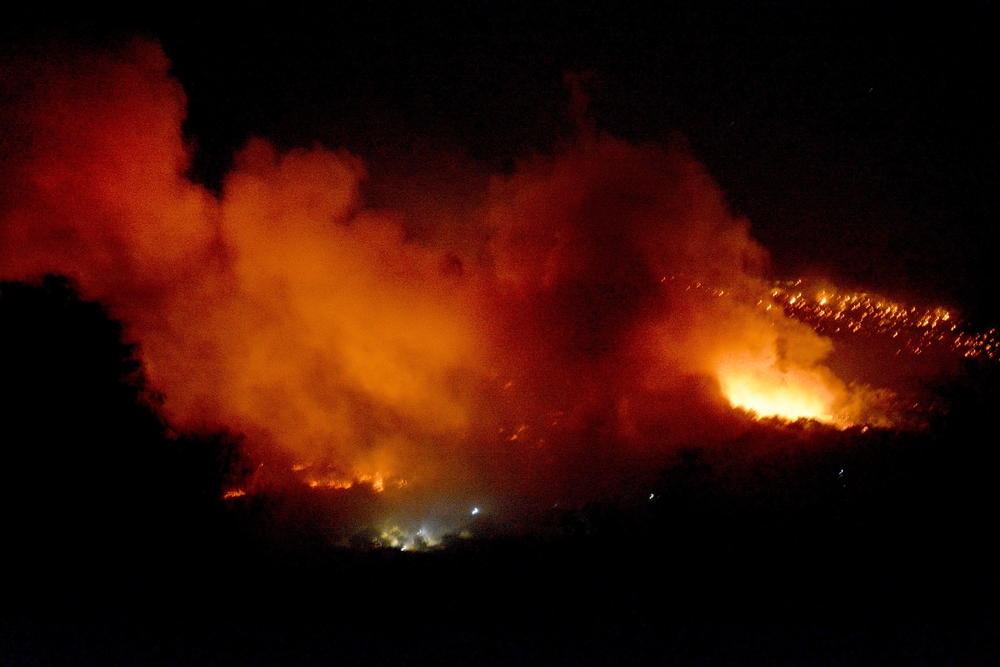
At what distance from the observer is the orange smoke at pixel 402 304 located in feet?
38.0

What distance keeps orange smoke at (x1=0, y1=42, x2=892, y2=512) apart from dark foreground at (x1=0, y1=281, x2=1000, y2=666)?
2.85 meters

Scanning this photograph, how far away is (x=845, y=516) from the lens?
284 inches

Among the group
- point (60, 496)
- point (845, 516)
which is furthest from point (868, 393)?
point (60, 496)

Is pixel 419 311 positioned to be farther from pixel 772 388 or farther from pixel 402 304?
pixel 772 388

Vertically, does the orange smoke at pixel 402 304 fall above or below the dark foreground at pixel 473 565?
above

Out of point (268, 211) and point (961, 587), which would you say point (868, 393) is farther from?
point (268, 211)

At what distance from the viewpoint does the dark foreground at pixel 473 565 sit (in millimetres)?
5785

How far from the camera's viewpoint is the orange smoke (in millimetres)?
11578

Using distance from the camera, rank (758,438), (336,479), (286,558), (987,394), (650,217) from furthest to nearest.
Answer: (650,217) → (336,479) → (758,438) → (987,394) → (286,558)

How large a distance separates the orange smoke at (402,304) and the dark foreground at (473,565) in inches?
112

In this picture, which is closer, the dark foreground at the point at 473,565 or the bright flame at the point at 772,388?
the dark foreground at the point at 473,565

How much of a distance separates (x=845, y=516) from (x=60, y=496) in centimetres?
839

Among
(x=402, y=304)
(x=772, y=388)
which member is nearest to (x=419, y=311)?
(x=402, y=304)

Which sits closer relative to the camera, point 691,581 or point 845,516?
point 691,581
